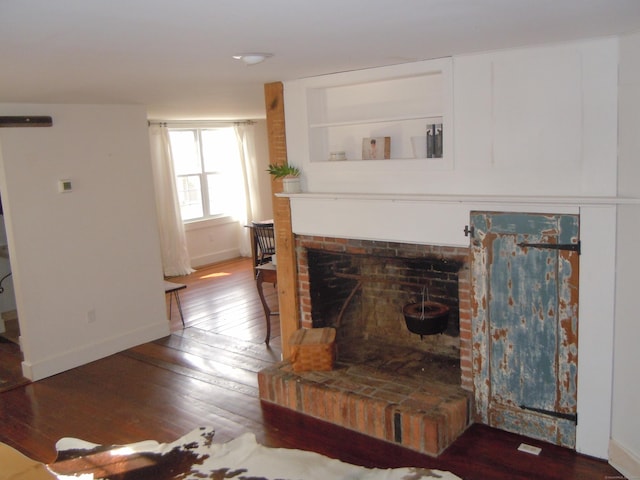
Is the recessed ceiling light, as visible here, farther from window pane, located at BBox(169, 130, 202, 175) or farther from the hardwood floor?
window pane, located at BBox(169, 130, 202, 175)

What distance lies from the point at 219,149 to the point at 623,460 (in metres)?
7.84

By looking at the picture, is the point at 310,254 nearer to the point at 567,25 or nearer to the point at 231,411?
the point at 231,411

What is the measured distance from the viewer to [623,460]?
319cm

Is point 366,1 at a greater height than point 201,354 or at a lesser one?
greater

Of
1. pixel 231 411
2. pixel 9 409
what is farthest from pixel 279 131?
pixel 9 409

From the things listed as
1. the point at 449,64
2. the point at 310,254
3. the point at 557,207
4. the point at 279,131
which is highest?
the point at 449,64

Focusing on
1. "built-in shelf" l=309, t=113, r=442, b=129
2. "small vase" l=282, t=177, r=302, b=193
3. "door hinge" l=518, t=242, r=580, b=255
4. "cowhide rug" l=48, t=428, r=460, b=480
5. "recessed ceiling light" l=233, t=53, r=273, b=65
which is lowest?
"cowhide rug" l=48, t=428, r=460, b=480

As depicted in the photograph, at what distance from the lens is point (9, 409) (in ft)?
14.6

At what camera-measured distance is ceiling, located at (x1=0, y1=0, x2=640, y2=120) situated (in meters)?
2.07

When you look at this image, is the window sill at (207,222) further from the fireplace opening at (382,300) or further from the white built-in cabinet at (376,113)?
the white built-in cabinet at (376,113)

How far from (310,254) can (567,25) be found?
8.14 ft

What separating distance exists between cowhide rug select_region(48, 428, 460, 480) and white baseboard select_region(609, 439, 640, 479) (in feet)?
3.03

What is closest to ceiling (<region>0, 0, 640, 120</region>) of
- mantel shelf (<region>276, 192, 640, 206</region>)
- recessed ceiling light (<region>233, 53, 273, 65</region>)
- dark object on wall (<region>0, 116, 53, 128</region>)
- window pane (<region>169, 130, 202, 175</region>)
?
recessed ceiling light (<region>233, 53, 273, 65</region>)

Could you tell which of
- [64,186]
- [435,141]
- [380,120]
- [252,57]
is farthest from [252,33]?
[64,186]
